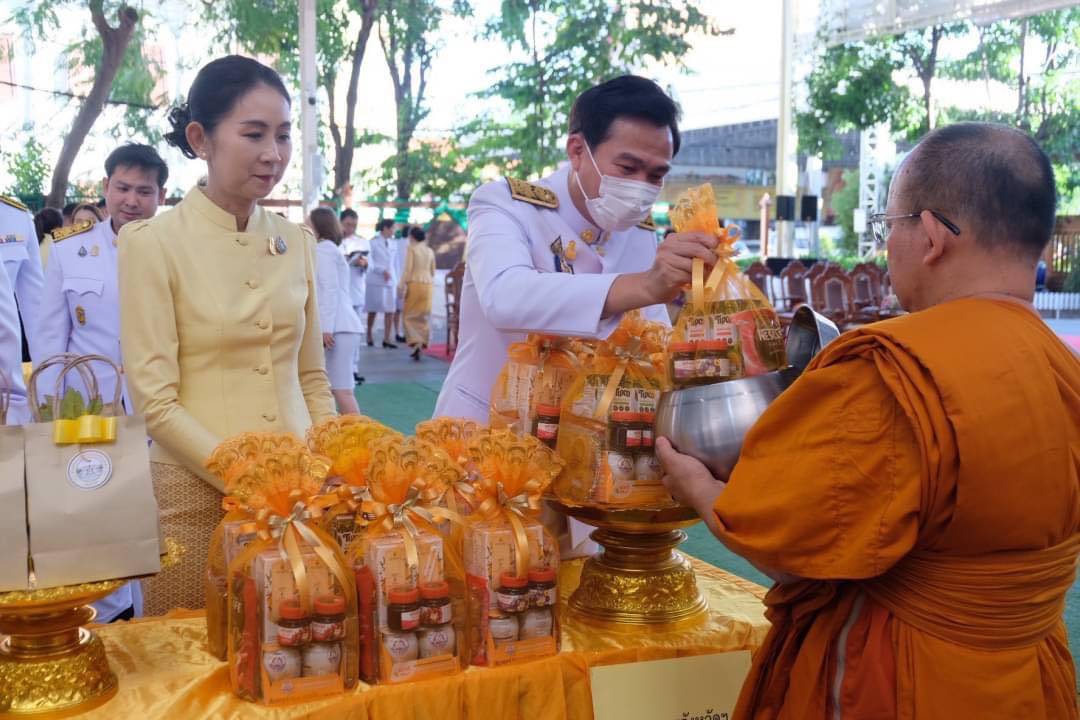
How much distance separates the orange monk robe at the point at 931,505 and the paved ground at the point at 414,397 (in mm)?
2559

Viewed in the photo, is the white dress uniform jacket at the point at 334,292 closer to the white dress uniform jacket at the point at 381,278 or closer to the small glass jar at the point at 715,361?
the small glass jar at the point at 715,361

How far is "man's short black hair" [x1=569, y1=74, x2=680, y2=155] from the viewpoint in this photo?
1980 mm

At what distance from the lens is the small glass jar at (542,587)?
5.05ft

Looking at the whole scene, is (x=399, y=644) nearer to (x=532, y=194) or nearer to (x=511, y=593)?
(x=511, y=593)

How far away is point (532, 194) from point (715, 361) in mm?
719

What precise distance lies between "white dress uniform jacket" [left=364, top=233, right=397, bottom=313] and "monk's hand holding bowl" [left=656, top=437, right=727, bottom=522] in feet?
41.7

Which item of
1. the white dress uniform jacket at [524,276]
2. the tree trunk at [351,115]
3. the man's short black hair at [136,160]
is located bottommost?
the white dress uniform jacket at [524,276]

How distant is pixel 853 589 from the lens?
1.46 meters

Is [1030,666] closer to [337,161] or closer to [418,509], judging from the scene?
[418,509]

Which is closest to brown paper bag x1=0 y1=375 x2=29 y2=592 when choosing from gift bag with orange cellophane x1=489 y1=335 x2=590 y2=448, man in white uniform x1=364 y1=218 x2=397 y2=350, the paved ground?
gift bag with orange cellophane x1=489 y1=335 x2=590 y2=448

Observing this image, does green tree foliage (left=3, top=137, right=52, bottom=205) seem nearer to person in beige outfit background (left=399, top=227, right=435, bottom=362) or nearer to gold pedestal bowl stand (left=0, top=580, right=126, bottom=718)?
person in beige outfit background (left=399, top=227, right=435, bottom=362)

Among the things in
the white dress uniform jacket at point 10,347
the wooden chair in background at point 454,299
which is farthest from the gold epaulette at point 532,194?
the wooden chair in background at point 454,299

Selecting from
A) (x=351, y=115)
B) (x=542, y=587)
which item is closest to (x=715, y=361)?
(x=542, y=587)

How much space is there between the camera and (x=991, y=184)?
136 centimetres
